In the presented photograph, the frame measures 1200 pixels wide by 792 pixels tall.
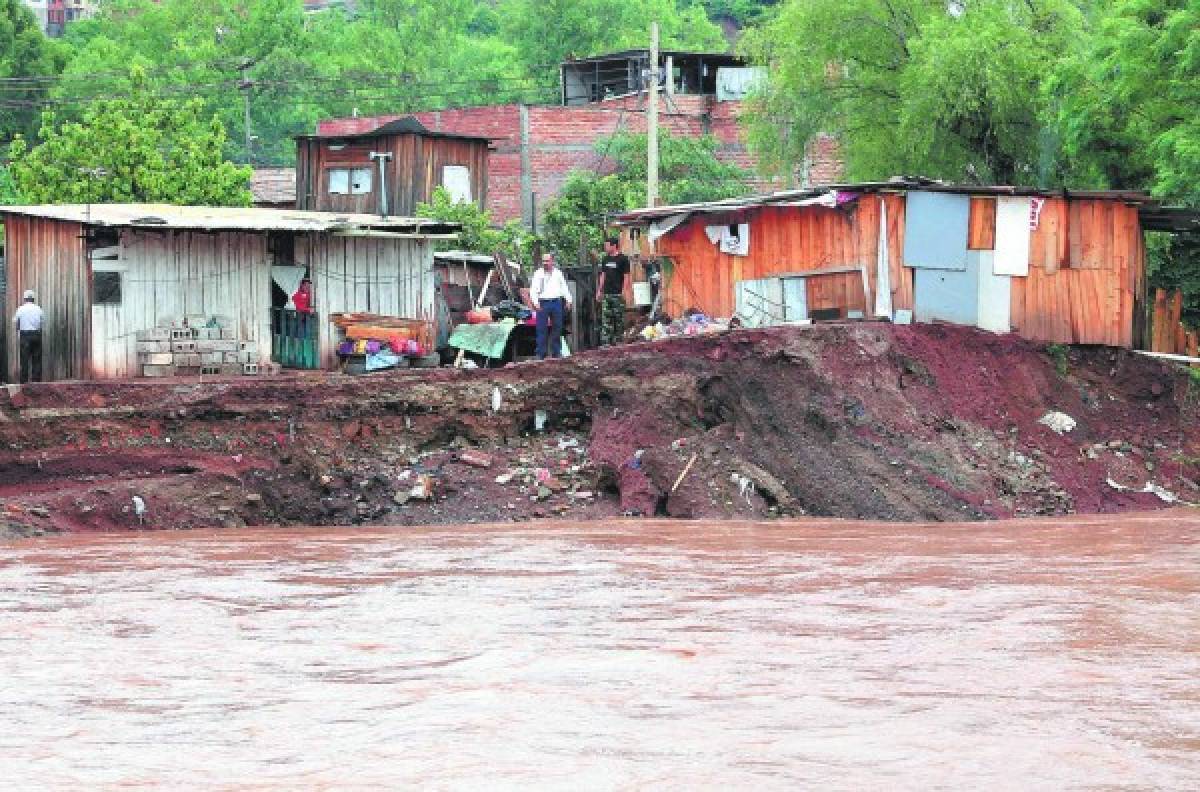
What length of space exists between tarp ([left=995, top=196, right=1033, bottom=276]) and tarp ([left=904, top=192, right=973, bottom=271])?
1.57 feet

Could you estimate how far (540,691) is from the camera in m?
12.3

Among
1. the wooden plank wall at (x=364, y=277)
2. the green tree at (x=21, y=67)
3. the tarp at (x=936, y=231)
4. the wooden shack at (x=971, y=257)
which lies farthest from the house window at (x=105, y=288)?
the green tree at (x=21, y=67)

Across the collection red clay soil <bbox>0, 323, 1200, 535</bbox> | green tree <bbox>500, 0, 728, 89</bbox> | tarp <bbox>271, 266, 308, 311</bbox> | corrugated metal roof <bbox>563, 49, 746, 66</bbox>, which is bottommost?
red clay soil <bbox>0, 323, 1200, 535</bbox>

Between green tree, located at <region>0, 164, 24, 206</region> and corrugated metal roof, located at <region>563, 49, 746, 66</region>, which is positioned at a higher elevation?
corrugated metal roof, located at <region>563, 49, 746, 66</region>

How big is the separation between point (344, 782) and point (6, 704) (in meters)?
3.14

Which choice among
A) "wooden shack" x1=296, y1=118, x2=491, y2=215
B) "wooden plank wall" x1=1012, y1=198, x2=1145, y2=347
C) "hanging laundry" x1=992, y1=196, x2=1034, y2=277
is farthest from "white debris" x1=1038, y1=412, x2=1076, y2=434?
"wooden shack" x1=296, y1=118, x2=491, y2=215

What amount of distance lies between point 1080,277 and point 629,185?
15.0m

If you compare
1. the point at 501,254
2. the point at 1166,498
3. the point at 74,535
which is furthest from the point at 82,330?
the point at 1166,498

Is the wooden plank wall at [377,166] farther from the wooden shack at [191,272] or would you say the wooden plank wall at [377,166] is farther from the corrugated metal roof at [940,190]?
the corrugated metal roof at [940,190]

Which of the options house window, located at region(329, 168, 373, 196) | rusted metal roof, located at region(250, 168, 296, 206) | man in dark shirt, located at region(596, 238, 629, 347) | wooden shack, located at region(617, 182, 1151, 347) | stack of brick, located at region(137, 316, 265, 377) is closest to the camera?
stack of brick, located at region(137, 316, 265, 377)

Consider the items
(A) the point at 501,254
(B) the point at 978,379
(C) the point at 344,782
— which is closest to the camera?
(C) the point at 344,782

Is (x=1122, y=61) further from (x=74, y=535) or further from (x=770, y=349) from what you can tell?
(x=74, y=535)

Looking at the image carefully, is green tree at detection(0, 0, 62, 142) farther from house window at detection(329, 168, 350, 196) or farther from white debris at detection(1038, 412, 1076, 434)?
white debris at detection(1038, 412, 1076, 434)

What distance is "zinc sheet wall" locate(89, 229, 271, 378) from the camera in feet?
83.3
